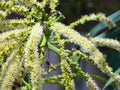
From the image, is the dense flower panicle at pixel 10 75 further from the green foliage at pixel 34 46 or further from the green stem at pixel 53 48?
the green stem at pixel 53 48

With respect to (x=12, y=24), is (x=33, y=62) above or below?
below

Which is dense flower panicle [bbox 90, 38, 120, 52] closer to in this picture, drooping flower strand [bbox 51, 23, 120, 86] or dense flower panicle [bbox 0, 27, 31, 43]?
drooping flower strand [bbox 51, 23, 120, 86]

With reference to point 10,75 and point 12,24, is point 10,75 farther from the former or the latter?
point 12,24

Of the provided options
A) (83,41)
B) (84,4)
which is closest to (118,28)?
(83,41)

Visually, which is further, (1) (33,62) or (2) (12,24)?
(2) (12,24)

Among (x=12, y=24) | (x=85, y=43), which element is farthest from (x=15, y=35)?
(x=85, y=43)

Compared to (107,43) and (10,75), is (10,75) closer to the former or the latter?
(10,75)

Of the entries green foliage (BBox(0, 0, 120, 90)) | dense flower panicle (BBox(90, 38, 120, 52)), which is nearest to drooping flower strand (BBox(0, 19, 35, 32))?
green foliage (BBox(0, 0, 120, 90))

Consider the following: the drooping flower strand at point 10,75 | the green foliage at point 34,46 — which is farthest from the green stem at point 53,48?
the drooping flower strand at point 10,75

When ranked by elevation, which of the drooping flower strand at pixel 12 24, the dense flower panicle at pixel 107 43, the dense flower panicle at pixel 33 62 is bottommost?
the dense flower panicle at pixel 33 62

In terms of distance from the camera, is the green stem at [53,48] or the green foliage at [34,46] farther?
the green stem at [53,48]

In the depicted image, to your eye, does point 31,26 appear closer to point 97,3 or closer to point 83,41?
point 83,41
